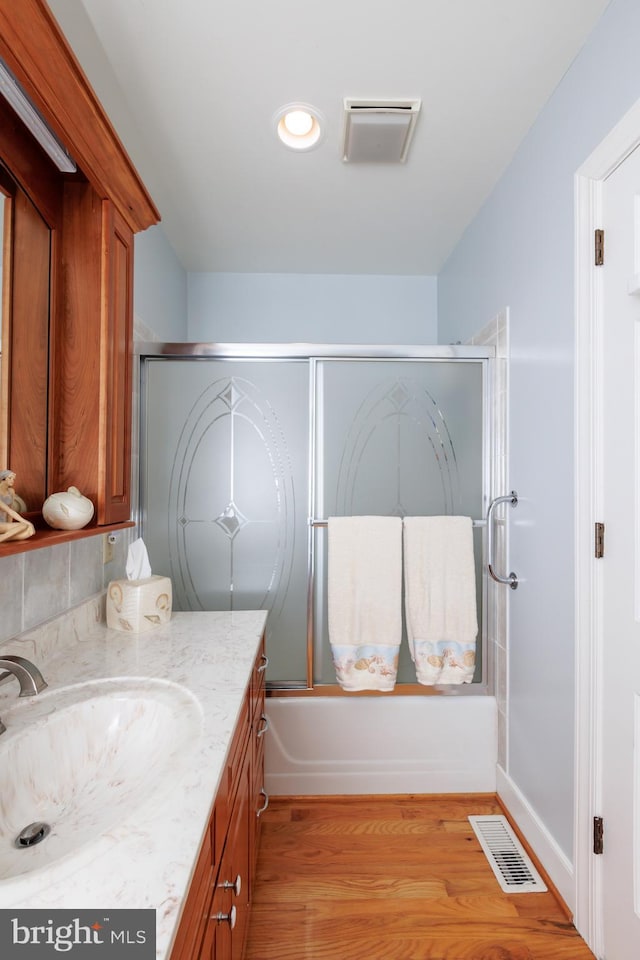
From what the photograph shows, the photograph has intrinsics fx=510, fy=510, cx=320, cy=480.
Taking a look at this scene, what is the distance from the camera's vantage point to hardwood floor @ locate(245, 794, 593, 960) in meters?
1.42

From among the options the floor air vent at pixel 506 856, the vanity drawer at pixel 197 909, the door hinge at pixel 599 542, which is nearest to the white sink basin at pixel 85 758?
the vanity drawer at pixel 197 909

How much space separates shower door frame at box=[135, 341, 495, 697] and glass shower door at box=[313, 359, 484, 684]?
23 millimetres

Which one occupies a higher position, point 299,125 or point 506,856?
point 299,125

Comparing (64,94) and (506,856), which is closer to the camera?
(64,94)

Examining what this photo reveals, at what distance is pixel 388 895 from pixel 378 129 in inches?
98.0

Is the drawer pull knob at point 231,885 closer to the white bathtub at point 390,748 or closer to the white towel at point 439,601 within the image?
the white bathtub at point 390,748

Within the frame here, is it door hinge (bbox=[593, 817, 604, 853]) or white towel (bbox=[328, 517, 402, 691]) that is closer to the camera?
door hinge (bbox=[593, 817, 604, 853])

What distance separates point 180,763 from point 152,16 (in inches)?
69.5

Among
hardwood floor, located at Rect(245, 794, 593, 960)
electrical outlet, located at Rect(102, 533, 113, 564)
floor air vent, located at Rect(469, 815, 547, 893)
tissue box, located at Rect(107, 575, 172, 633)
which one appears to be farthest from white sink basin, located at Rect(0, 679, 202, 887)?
floor air vent, located at Rect(469, 815, 547, 893)

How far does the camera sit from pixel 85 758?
991mm

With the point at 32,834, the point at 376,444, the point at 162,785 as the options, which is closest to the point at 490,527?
the point at 376,444

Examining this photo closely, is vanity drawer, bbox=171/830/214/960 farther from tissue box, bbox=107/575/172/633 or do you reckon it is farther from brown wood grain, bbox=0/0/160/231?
brown wood grain, bbox=0/0/160/231

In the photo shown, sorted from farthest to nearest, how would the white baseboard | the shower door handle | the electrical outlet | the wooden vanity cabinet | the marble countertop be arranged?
the shower door handle
the electrical outlet
the white baseboard
the wooden vanity cabinet
the marble countertop

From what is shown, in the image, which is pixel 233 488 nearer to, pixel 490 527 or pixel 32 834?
pixel 490 527
